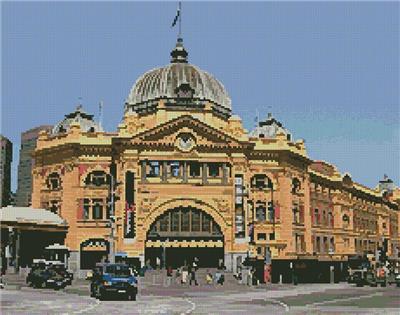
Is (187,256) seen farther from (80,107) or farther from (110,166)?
(80,107)

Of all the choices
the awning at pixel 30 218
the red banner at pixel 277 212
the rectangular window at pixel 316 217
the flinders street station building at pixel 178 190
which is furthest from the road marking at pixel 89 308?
the rectangular window at pixel 316 217

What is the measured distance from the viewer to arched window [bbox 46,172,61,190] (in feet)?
244

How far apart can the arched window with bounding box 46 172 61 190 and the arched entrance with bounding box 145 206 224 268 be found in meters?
13.4

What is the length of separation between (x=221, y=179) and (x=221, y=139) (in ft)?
14.7

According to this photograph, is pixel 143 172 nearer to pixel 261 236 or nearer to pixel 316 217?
pixel 261 236

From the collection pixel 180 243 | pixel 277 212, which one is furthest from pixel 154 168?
pixel 277 212

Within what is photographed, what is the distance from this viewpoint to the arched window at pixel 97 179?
72.0m

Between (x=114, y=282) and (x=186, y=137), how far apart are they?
36.9 m

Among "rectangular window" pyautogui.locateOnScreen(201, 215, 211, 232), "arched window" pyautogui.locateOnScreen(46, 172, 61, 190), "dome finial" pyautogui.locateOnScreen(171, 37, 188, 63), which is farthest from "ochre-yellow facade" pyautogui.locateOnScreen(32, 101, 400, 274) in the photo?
"dome finial" pyautogui.locateOnScreen(171, 37, 188, 63)

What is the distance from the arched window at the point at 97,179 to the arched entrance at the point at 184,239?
795cm

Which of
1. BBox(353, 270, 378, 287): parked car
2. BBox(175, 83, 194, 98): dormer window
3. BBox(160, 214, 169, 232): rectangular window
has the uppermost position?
BBox(175, 83, 194, 98): dormer window

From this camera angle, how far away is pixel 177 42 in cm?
9050

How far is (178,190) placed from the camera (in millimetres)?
69562

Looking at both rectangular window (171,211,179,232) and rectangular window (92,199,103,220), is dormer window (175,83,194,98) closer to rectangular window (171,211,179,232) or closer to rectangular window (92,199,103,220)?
rectangular window (171,211,179,232)
